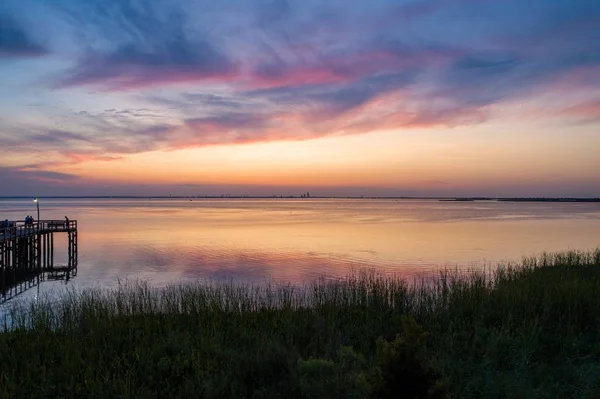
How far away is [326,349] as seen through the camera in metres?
9.77

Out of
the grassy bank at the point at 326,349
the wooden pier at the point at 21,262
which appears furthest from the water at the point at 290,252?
the grassy bank at the point at 326,349

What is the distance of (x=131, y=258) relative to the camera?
3903 centimetres

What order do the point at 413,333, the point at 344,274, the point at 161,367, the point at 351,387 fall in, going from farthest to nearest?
the point at 344,274 < the point at 161,367 < the point at 351,387 < the point at 413,333

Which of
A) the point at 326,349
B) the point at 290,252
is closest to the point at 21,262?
the point at 290,252

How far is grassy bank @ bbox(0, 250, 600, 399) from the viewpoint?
25.4 feet

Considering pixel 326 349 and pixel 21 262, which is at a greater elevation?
pixel 326 349

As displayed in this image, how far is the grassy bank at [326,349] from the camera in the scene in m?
7.73

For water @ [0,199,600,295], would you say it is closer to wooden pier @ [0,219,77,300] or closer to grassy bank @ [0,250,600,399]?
wooden pier @ [0,219,77,300]

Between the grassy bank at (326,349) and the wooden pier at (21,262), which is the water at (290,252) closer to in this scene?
the wooden pier at (21,262)

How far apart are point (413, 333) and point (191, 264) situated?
3269 centimetres

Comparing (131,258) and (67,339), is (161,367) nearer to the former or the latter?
(67,339)

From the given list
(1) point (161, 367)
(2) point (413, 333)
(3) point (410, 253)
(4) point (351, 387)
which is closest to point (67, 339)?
(1) point (161, 367)

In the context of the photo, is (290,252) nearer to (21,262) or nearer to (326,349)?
(21,262)

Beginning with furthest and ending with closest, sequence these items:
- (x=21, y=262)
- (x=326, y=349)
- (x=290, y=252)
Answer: (x=290, y=252) → (x=21, y=262) → (x=326, y=349)
